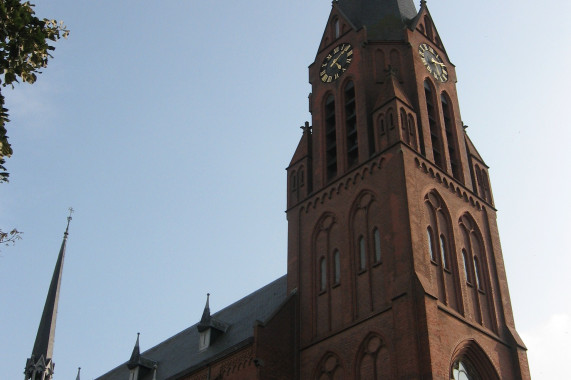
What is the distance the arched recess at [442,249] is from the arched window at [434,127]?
2858 mm

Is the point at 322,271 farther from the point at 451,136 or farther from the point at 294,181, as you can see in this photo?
the point at 451,136

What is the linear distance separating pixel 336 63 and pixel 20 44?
29.2 meters

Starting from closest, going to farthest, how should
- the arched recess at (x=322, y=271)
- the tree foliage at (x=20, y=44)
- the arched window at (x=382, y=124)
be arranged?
the tree foliage at (x=20, y=44) → the arched recess at (x=322, y=271) → the arched window at (x=382, y=124)

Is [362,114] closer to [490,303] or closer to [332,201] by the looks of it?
[332,201]

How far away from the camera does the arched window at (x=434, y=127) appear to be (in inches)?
1377

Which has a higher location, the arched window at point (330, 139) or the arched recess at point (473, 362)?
the arched window at point (330, 139)

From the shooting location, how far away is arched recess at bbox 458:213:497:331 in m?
31.2

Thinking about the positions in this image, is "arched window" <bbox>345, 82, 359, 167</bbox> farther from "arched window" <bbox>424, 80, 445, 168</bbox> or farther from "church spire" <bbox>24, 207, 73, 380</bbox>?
"church spire" <bbox>24, 207, 73, 380</bbox>

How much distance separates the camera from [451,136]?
37062 millimetres

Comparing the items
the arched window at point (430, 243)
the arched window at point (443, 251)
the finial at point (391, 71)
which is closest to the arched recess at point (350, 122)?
the finial at point (391, 71)

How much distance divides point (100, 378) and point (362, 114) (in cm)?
2976

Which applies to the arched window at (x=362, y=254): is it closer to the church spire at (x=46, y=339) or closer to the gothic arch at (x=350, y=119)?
the gothic arch at (x=350, y=119)

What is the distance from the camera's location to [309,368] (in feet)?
99.8

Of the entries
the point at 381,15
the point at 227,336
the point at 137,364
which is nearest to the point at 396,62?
the point at 381,15
